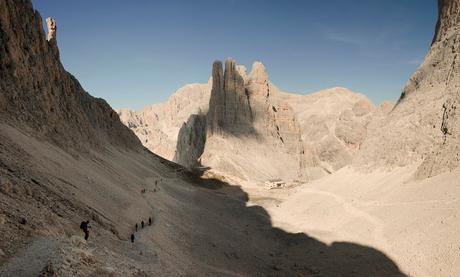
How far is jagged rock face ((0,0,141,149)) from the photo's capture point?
30328 mm

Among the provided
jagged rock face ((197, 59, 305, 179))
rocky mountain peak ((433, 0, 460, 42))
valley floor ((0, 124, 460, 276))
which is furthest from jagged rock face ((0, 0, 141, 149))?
jagged rock face ((197, 59, 305, 179))

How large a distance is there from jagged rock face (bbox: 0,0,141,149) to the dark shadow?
1450 centimetres

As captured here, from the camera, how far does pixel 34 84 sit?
34.7 meters

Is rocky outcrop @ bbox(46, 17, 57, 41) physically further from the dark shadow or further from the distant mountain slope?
the distant mountain slope

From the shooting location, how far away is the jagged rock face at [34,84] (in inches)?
1194

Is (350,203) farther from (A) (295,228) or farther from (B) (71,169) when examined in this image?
(B) (71,169)

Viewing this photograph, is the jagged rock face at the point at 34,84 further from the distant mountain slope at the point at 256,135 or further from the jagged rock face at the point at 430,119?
the distant mountain slope at the point at 256,135

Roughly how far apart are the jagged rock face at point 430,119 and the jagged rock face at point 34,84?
3157 cm

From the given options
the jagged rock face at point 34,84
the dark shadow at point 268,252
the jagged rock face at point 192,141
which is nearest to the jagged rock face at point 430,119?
the dark shadow at point 268,252

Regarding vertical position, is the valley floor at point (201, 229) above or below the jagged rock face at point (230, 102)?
below

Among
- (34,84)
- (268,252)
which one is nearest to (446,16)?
(268,252)

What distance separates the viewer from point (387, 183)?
37.4 metres

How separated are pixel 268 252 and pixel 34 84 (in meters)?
24.5

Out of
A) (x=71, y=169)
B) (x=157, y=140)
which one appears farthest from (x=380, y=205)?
(x=157, y=140)
